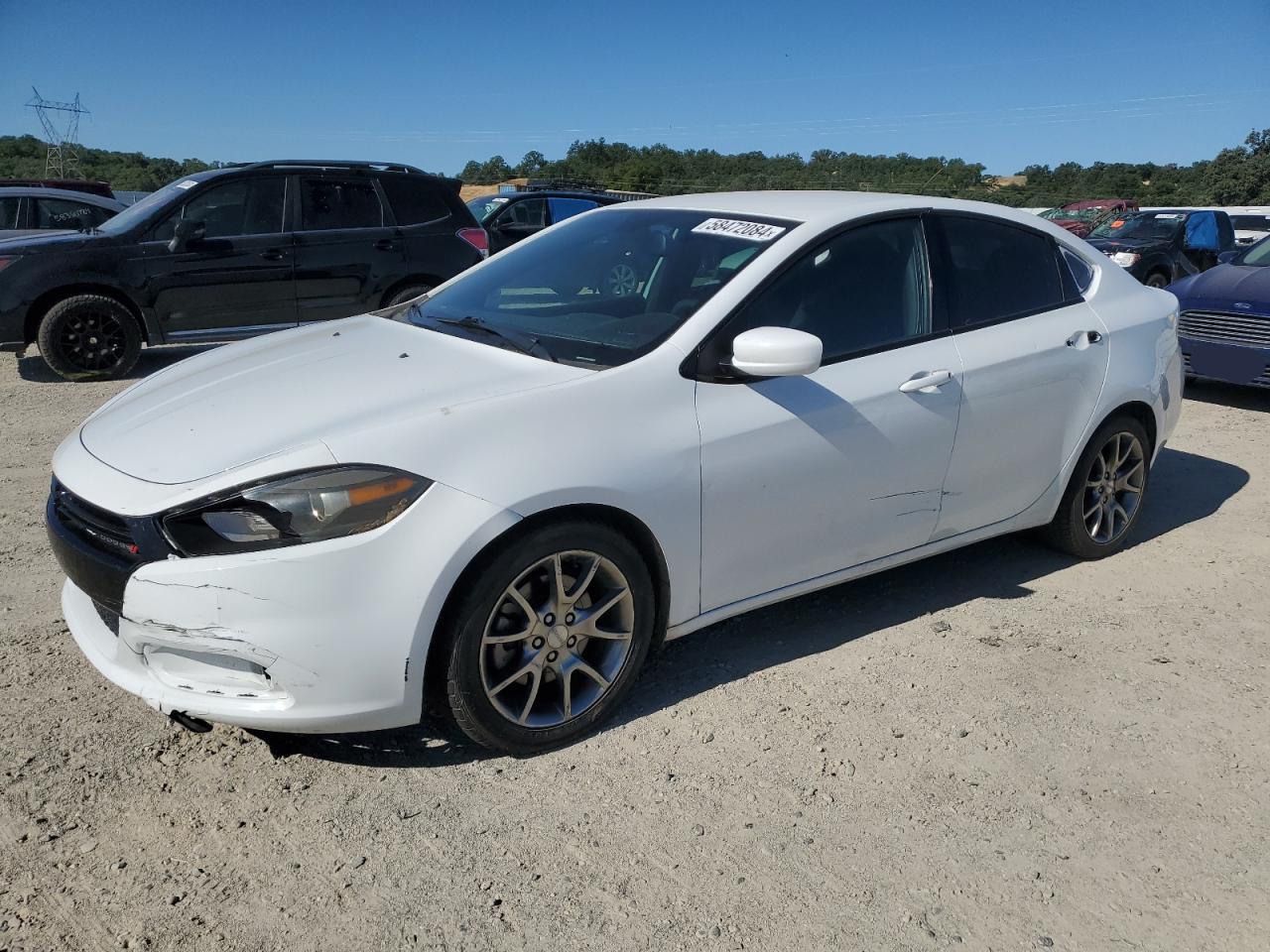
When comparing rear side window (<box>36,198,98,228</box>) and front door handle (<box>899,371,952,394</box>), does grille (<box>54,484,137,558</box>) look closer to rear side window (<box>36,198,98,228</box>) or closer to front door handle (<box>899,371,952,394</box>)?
front door handle (<box>899,371,952,394</box>)

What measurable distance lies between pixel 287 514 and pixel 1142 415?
385 centimetres

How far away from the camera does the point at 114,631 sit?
2.91 m

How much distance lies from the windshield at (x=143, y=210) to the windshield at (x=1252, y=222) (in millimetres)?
21752

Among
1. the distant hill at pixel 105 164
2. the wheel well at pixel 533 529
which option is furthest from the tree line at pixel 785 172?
the wheel well at pixel 533 529

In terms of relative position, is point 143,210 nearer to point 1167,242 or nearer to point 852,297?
point 852,297

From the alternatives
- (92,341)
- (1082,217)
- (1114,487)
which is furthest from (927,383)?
(1082,217)

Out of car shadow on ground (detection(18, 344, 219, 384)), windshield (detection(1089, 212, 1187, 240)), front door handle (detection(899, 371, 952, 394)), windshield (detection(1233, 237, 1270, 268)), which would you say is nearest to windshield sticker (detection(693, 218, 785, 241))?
front door handle (detection(899, 371, 952, 394))

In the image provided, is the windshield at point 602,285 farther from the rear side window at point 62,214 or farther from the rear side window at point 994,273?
the rear side window at point 62,214

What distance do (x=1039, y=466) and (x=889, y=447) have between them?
39.5 inches

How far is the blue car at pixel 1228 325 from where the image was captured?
26.5 feet

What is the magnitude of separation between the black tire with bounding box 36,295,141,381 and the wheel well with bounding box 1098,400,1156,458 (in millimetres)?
7578

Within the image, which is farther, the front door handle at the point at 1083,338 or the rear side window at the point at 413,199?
the rear side window at the point at 413,199

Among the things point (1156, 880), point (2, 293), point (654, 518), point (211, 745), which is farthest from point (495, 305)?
point (2, 293)

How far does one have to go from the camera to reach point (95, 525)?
284cm
